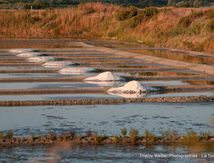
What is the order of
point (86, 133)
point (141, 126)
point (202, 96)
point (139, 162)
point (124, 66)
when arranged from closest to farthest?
point (139, 162), point (86, 133), point (141, 126), point (202, 96), point (124, 66)

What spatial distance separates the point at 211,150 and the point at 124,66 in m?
16.4

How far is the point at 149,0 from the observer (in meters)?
101

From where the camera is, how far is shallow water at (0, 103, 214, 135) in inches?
551

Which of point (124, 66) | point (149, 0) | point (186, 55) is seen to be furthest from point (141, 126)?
point (149, 0)

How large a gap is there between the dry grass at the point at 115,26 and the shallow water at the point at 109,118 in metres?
18.4

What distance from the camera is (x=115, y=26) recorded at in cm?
5138

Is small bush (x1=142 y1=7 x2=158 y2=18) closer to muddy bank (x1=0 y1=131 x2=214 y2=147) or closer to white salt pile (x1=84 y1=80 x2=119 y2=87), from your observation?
white salt pile (x1=84 y1=80 x2=119 y2=87)

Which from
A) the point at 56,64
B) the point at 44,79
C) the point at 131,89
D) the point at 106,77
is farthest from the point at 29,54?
the point at 131,89

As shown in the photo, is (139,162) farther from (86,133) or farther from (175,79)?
(175,79)

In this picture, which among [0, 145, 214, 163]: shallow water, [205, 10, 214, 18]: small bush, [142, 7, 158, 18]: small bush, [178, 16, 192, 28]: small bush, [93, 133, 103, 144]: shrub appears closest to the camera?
[0, 145, 214, 163]: shallow water

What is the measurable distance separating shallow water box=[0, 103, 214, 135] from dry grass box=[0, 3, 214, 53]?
18.4m

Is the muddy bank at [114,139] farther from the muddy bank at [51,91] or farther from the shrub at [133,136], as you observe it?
the muddy bank at [51,91]

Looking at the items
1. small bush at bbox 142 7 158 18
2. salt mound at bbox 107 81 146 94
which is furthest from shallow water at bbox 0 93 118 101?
small bush at bbox 142 7 158 18

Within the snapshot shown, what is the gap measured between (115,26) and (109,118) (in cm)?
3648
